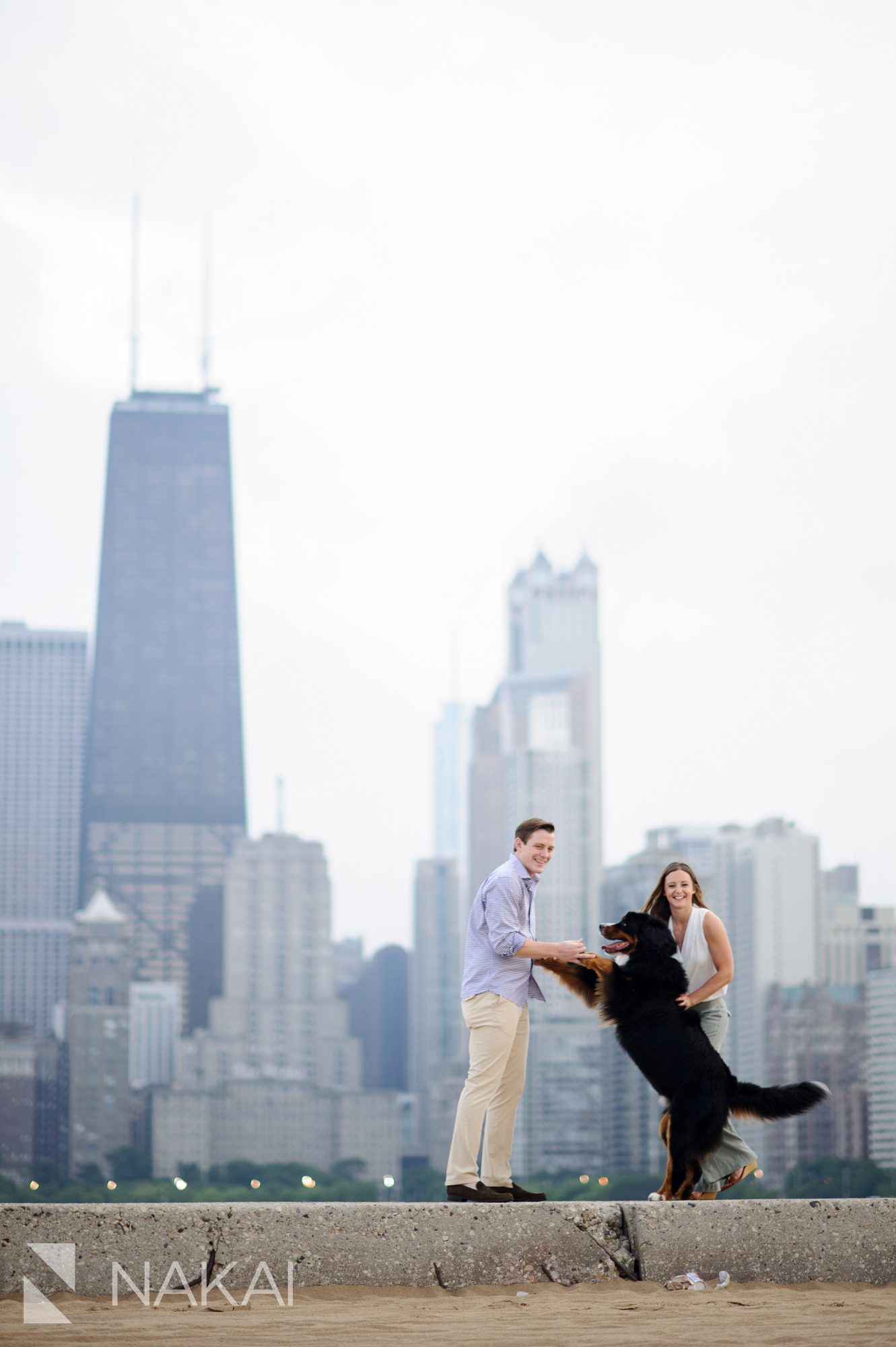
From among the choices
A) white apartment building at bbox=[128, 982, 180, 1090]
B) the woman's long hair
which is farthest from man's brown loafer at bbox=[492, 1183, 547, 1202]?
white apartment building at bbox=[128, 982, 180, 1090]

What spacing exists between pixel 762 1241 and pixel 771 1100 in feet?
2.91

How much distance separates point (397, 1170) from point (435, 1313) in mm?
142020

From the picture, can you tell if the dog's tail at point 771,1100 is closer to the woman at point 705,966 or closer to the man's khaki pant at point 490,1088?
the woman at point 705,966

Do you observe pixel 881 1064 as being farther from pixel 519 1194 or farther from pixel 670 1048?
pixel 670 1048

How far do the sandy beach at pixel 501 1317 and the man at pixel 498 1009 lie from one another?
1274mm

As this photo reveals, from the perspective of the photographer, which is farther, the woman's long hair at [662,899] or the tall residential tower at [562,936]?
the tall residential tower at [562,936]

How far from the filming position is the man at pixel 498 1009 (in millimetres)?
7938

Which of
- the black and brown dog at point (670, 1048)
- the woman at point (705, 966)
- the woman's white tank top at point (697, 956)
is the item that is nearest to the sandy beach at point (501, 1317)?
the black and brown dog at point (670, 1048)

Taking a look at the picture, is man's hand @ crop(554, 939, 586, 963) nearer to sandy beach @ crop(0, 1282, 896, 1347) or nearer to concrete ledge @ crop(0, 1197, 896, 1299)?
concrete ledge @ crop(0, 1197, 896, 1299)

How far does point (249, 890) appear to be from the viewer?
643 feet

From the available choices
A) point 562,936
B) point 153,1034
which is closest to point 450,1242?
point 562,936

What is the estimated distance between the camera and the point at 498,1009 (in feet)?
26.5

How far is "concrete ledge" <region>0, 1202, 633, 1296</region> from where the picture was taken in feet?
21.1

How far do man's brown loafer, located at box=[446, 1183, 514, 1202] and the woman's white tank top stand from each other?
1.36 metres
